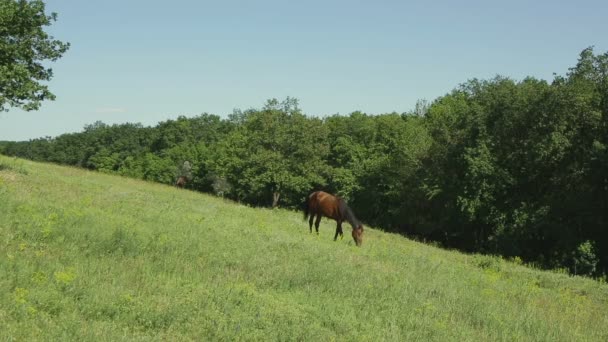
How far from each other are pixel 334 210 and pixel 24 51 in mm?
15492

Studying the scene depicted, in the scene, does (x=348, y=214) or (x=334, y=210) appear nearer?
(x=348, y=214)

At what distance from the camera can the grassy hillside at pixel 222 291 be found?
6727 millimetres

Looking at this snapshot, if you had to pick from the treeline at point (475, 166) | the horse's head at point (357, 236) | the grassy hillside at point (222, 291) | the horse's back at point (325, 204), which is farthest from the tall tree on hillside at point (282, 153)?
the grassy hillside at point (222, 291)

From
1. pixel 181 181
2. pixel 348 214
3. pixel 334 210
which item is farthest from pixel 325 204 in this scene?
pixel 181 181

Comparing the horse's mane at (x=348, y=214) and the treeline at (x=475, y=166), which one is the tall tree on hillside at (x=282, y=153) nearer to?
the treeline at (x=475, y=166)

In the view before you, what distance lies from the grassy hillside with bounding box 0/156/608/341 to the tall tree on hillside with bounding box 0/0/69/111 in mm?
7277

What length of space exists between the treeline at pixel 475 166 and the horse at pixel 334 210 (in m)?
19.0

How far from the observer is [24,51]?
21531mm

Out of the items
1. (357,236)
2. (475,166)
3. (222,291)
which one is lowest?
(222,291)

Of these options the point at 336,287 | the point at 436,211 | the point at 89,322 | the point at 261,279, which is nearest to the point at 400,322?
the point at 336,287

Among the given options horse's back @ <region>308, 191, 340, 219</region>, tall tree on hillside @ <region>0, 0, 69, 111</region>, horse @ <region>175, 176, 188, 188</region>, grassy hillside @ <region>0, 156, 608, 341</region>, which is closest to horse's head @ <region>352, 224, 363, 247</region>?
horse's back @ <region>308, 191, 340, 219</region>

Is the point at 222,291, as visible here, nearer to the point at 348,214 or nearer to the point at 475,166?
the point at 348,214

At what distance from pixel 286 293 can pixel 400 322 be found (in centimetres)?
215

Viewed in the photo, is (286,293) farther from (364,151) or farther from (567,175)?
(364,151)
